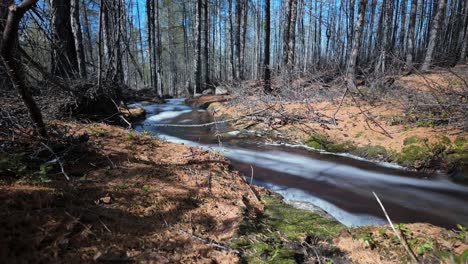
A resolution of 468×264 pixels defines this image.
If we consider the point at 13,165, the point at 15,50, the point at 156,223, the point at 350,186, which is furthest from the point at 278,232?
the point at 15,50

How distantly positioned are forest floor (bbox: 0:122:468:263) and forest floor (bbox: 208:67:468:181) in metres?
1.88

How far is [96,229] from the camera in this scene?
208 cm

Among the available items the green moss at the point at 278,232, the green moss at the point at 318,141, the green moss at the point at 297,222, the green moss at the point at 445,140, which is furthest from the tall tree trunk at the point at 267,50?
the green moss at the point at 278,232

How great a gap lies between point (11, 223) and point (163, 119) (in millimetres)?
A: 9975

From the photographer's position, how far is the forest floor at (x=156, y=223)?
190cm

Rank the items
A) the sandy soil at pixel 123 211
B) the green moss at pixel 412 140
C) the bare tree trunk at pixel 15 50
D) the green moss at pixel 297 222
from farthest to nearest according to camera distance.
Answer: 1. the green moss at pixel 412 140
2. the green moss at pixel 297 222
3. the bare tree trunk at pixel 15 50
4. the sandy soil at pixel 123 211

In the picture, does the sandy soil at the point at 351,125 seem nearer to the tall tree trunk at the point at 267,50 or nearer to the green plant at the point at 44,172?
the tall tree trunk at the point at 267,50

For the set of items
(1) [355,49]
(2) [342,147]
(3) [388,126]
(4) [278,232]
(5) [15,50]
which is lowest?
(2) [342,147]

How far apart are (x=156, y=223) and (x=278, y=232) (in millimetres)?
1180

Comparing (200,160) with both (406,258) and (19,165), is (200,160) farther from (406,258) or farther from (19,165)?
(406,258)

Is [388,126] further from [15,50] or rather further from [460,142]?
[15,50]

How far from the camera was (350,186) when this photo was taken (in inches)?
203

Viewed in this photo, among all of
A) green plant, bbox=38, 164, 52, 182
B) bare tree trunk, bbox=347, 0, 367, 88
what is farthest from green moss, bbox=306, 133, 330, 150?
green plant, bbox=38, 164, 52, 182

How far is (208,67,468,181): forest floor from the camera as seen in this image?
18.6ft
